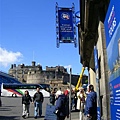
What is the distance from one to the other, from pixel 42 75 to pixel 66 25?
111327mm

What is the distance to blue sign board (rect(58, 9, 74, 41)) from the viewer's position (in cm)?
1475

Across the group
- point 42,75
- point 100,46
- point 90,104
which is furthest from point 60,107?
point 42,75

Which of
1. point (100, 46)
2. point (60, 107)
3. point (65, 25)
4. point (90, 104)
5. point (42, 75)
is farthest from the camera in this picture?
point (42, 75)

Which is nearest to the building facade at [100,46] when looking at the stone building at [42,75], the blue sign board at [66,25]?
the blue sign board at [66,25]

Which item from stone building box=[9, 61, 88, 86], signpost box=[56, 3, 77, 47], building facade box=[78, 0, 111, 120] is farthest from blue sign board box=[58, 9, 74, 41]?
stone building box=[9, 61, 88, 86]

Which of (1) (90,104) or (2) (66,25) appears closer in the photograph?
(1) (90,104)

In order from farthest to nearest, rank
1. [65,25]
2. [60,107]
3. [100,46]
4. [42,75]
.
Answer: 1. [42,75]
2. [65,25]
3. [60,107]
4. [100,46]

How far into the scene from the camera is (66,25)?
14.9 meters

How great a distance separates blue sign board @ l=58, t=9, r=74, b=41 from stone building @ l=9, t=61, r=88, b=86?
97605 mm

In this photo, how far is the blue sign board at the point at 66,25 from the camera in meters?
14.8

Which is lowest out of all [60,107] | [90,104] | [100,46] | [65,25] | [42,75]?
[60,107]

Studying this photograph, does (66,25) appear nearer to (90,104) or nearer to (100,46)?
(90,104)

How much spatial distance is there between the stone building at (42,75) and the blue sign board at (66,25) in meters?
97.6

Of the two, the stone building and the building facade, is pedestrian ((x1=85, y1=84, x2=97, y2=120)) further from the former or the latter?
the stone building
